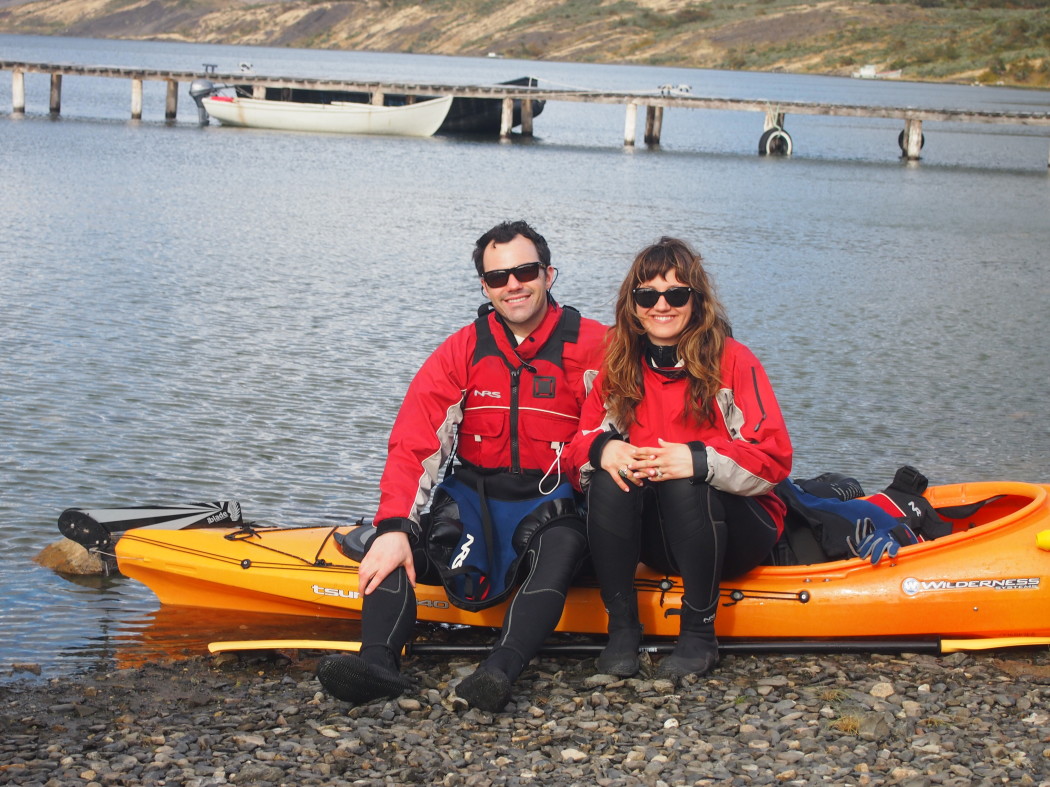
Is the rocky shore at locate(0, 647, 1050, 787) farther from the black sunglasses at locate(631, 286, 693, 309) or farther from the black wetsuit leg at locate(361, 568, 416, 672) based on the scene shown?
the black sunglasses at locate(631, 286, 693, 309)

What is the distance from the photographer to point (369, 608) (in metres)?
4.46

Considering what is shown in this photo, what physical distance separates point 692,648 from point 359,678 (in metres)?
1.21

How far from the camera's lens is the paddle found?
4.77m

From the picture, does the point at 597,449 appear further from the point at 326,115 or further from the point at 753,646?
the point at 326,115

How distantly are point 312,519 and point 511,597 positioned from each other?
2.33 meters

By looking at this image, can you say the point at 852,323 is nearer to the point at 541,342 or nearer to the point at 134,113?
the point at 541,342

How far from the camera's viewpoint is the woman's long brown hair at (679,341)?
4512 mm

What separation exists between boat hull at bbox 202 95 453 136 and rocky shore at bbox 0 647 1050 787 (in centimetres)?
3369

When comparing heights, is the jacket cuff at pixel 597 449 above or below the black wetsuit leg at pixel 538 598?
above

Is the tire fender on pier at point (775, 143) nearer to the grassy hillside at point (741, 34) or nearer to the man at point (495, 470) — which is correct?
the man at point (495, 470)

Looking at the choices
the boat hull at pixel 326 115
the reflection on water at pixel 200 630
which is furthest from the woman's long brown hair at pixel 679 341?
the boat hull at pixel 326 115

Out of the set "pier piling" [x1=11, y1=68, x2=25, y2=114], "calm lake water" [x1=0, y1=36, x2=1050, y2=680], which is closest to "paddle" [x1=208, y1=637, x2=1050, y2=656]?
"calm lake water" [x1=0, y1=36, x2=1050, y2=680]

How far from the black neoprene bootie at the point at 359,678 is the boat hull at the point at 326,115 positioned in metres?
34.1

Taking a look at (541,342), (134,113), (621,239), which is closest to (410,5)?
(134,113)
